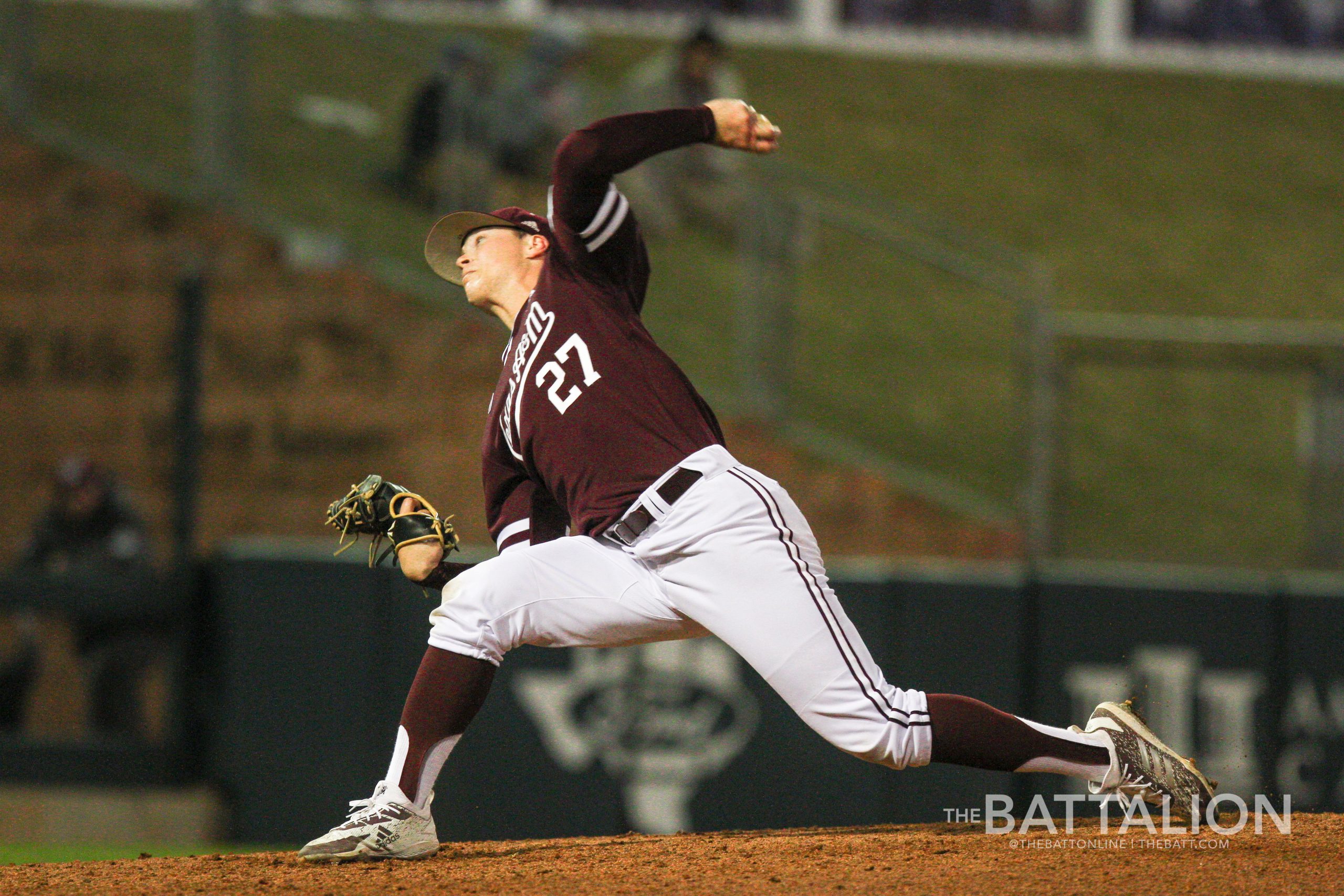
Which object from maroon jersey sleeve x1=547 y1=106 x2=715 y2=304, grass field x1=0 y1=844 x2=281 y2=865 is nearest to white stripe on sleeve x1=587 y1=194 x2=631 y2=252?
maroon jersey sleeve x1=547 y1=106 x2=715 y2=304

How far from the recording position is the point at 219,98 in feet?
30.0

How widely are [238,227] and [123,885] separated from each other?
5589 millimetres

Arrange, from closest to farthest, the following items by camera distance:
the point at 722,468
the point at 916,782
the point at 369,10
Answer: the point at 722,468
the point at 916,782
the point at 369,10

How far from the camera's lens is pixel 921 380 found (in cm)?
890

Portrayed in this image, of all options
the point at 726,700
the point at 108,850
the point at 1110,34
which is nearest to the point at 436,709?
the point at 726,700

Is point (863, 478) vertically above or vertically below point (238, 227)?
below

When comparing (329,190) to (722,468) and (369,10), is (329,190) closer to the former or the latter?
(369,10)

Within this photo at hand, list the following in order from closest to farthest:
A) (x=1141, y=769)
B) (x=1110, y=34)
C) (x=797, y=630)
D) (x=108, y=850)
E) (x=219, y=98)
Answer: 1. (x=797, y=630)
2. (x=1141, y=769)
3. (x=108, y=850)
4. (x=219, y=98)
5. (x=1110, y=34)

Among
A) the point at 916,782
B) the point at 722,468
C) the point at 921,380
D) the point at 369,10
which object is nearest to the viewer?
the point at 722,468

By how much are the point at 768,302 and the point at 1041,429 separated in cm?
151

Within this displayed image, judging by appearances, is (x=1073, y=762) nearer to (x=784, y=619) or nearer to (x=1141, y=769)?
(x=1141, y=769)

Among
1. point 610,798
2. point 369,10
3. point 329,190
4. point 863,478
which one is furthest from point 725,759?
point 369,10

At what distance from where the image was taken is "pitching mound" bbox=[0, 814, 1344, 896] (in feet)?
12.8

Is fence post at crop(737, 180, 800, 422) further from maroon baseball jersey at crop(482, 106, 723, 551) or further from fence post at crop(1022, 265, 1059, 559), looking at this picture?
maroon baseball jersey at crop(482, 106, 723, 551)
